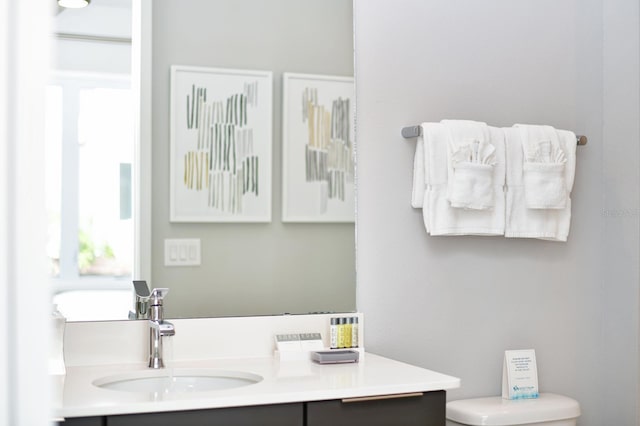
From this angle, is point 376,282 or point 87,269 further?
point 376,282

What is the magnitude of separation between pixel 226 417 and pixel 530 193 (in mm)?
1234

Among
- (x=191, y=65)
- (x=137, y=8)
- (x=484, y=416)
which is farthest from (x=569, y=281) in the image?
(x=137, y=8)

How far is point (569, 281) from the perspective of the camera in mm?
2697

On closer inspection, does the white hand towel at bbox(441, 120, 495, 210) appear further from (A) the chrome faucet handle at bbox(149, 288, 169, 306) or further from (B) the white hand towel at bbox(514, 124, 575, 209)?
(A) the chrome faucet handle at bbox(149, 288, 169, 306)

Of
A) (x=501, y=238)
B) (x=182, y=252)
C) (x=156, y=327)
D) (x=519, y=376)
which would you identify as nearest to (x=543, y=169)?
(x=501, y=238)

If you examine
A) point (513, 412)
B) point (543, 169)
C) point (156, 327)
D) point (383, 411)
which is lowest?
point (513, 412)

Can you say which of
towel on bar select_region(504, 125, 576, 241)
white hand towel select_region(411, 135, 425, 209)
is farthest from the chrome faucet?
towel on bar select_region(504, 125, 576, 241)

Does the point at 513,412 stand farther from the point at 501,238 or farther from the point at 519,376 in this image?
the point at 501,238

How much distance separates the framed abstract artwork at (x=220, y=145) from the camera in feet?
7.34

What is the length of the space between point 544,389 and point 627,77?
3.48 feet

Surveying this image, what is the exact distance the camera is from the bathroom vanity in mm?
1701

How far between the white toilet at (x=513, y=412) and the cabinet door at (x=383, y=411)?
0.40m

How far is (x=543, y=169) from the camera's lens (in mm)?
2506

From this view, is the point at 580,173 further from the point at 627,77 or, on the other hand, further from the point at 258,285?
the point at 258,285
